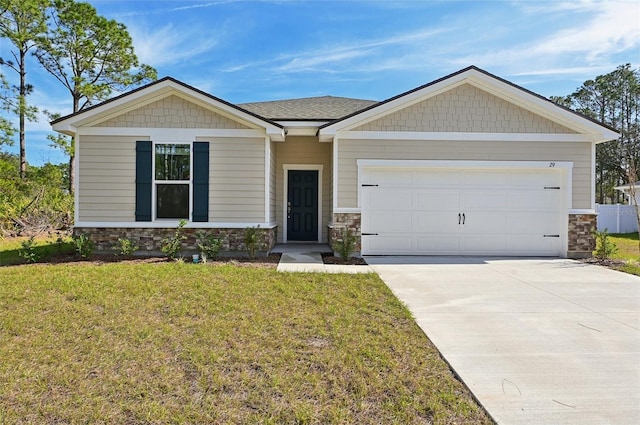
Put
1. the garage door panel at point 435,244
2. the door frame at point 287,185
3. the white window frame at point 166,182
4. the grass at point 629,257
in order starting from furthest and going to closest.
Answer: the door frame at point 287,185 → the garage door panel at point 435,244 → the white window frame at point 166,182 → the grass at point 629,257

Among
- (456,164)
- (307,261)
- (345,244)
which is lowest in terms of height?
(307,261)

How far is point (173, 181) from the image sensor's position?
9.06m

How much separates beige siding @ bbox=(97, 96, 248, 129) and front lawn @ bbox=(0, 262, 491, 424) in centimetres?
450

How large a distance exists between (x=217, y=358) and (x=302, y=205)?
819 cm

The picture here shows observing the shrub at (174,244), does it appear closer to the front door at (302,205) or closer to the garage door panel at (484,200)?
the front door at (302,205)

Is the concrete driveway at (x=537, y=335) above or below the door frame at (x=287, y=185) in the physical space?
below

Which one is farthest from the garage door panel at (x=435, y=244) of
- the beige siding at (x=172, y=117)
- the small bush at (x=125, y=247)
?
the small bush at (x=125, y=247)

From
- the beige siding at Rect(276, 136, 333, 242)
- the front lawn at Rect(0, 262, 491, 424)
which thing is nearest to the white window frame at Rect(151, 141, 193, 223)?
the beige siding at Rect(276, 136, 333, 242)

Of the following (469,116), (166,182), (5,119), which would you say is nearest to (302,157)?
(166,182)

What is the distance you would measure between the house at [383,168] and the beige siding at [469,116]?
25mm

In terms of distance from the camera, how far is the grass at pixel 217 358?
262 centimetres

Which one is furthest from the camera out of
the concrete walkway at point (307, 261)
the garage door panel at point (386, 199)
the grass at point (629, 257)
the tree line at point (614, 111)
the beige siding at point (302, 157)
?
the tree line at point (614, 111)

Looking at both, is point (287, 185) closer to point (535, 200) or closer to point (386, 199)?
point (386, 199)

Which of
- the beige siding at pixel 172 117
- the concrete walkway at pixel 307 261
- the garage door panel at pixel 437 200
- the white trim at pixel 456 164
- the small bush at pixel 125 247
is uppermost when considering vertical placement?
the beige siding at pixel 172 117
